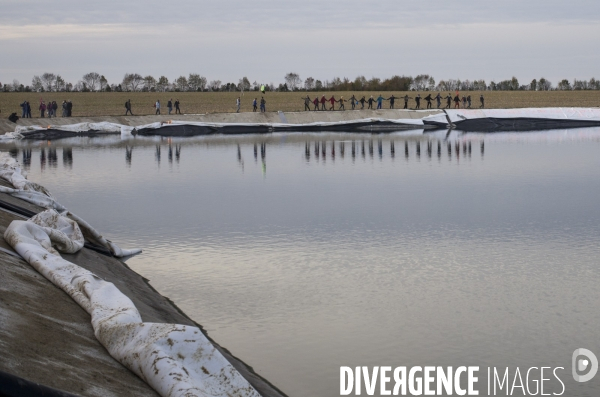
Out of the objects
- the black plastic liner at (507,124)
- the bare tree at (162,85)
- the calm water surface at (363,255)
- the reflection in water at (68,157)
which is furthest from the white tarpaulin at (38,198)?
the bare tree at (162,85)

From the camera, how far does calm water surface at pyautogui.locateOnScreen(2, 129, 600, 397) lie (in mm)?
9227

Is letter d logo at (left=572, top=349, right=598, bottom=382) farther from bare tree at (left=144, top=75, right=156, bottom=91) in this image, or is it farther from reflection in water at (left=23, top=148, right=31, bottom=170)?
bare tree at (left=144, top=75, right=156, bottom=91)

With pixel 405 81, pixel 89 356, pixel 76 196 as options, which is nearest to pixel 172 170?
pixel 76 196

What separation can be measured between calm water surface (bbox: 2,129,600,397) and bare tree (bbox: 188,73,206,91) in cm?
10741

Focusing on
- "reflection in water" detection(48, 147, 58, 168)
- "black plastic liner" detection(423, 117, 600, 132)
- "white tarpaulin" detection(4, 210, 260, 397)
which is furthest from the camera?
"black plastic liner" detection(423, 117, 600, 132)

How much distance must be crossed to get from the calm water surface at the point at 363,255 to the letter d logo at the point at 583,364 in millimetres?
109

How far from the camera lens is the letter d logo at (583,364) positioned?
8250 millimetres

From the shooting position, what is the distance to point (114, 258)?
13336 millimetres

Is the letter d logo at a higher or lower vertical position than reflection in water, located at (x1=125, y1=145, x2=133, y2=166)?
lower

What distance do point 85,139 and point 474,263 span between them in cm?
3400

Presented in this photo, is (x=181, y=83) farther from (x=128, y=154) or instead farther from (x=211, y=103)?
(x=128, y=154)

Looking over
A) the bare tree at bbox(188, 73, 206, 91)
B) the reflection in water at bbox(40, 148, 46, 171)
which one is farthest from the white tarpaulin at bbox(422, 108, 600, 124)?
the bare tree at bbox(188, 73, 206, 91)

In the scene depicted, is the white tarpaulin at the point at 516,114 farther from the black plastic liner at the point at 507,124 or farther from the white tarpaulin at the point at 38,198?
the white tarpaulin at the point at 38,198

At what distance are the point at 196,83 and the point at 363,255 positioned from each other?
130 meters
